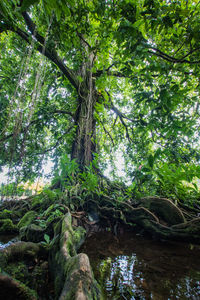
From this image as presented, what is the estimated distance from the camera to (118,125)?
6320 mm

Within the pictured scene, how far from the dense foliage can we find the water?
3.62 feet

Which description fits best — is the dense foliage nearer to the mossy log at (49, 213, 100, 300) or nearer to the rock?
the rock

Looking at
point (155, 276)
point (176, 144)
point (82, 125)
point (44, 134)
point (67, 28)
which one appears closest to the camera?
point (155, 276)

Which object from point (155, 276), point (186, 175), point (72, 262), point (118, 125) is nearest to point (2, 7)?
point (72, 262)

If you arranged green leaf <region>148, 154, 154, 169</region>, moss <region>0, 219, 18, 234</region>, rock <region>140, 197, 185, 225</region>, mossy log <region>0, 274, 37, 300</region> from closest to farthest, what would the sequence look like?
mossy log <region>0, 274, 37, 300</region>, rock <region>140, 197, 185, 225</region>, green leaf <region>148, 154, 154, 169</region>, moss <region>0, 219, 18, 234</region>

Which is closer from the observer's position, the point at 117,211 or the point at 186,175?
the point at 186,175

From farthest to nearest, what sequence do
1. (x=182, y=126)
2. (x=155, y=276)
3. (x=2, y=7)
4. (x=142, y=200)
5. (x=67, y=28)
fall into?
(x=142, y=200) → (x=67, y=28) → (x=182, y=126) → (x=2, y=7) → (x=155, y=276)

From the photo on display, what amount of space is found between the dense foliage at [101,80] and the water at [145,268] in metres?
1.10

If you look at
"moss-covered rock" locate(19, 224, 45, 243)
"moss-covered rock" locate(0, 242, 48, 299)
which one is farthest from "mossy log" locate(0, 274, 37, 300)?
"moss-covered rock" locate(19, 224, 45, 243)

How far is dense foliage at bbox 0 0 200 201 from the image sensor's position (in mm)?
1725

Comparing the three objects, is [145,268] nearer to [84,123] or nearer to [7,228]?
[7,228]

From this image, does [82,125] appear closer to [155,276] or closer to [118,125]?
[118,125]

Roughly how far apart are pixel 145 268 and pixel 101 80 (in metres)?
3.86

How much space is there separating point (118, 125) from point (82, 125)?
8.51 ft
